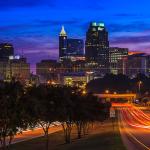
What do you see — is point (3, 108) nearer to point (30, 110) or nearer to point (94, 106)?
point (30, 110)

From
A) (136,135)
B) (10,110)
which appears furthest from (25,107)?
(136,135)

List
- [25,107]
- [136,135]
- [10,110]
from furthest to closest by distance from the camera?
[136,135] < [25,107] < [10,110]

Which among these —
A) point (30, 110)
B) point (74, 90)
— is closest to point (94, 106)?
point (74, 90)

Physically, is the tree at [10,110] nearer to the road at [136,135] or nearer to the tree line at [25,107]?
the tree line at [25,107]

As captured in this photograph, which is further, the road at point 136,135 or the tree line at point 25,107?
the road at point 136,135

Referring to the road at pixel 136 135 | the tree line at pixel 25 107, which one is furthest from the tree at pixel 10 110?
the road at pixel 136 135

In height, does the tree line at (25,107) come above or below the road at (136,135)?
above

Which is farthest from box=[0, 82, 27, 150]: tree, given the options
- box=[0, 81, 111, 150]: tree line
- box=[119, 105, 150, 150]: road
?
box=[119, 105, 150, 150]: road

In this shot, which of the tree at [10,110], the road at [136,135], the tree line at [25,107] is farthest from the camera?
the road at [136,135]

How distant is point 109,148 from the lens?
53.5 metres

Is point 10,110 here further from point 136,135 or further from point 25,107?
point 136,135

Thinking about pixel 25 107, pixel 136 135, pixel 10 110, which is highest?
pixel 25 107

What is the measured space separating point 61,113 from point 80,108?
15.9 metres

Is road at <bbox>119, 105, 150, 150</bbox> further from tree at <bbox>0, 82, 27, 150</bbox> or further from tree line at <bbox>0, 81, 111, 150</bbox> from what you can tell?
tree at <bbox>0, 82, 27, 150</bbox>
